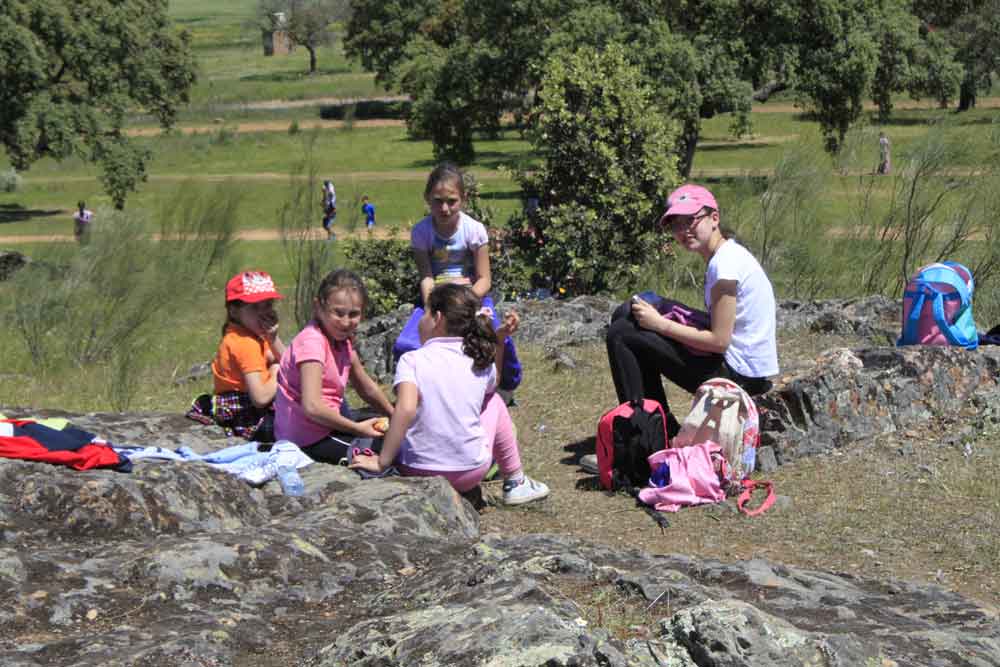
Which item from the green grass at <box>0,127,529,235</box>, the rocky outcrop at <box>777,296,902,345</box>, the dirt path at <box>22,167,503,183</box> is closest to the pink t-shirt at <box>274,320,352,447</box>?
the rocky outcrop at <box>777,296,902,345</box>

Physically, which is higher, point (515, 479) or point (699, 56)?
point (699, 56)

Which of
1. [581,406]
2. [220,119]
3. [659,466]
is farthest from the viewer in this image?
[220,119]

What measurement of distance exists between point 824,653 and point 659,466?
274 centimetres

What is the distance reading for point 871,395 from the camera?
20.1ft

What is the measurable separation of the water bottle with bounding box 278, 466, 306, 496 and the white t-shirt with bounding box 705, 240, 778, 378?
6.81 feet

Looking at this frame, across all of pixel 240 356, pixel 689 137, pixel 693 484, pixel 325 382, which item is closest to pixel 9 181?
pixel 689 137

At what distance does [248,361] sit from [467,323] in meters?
1.10

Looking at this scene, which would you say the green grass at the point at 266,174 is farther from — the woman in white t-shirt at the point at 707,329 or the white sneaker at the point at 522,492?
the white sneaker at the point at 522,492

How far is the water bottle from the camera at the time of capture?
15.2 ft

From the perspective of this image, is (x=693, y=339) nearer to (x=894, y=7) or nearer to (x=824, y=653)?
(x=824, y=653)

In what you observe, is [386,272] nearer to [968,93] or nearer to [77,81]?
→ [77,81]

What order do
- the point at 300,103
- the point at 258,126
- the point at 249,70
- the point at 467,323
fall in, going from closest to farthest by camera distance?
1. the point at 467,323
2. the point at 258,126
3. the point at 300,103
4. the point at 249,70

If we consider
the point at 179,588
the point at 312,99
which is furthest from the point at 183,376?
the point at 312,99

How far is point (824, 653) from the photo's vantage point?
2725 millimetres
